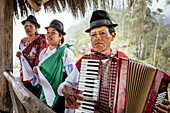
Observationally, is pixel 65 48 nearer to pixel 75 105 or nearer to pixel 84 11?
pixel 84 11

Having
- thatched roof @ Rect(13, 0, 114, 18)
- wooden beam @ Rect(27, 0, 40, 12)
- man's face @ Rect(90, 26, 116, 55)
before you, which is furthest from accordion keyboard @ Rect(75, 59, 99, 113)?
wooden beam @ Rect(27, 0, 40, 12)

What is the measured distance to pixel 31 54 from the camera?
6.86 ft

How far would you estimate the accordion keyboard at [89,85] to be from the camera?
35.6 inches

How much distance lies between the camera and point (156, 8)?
730 cm

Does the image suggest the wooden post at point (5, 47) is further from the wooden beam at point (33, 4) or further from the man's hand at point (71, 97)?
the man's hand at point (71, 97)

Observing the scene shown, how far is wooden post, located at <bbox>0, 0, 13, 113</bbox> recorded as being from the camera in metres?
1.66

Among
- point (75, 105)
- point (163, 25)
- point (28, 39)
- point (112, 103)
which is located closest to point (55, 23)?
point (28, 39)

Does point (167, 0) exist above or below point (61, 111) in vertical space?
above

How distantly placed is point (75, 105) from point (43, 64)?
3.19 feet

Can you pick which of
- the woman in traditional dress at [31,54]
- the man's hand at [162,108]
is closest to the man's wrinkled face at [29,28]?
the woman in traditional dress at [31,54]

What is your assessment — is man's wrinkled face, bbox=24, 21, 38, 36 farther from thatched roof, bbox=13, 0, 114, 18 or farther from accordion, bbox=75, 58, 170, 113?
accordion, bbox=75, 58, 170, 113

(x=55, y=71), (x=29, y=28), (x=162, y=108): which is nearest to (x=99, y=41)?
(x=162, y=108)

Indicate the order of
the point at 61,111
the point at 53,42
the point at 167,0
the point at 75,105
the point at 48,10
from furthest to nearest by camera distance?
1. the point at 167,0
2. the point at 48,10
3. the point at 53,42
4. the point at 61,111
5. the point at 75,105

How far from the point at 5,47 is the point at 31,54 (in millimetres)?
454
